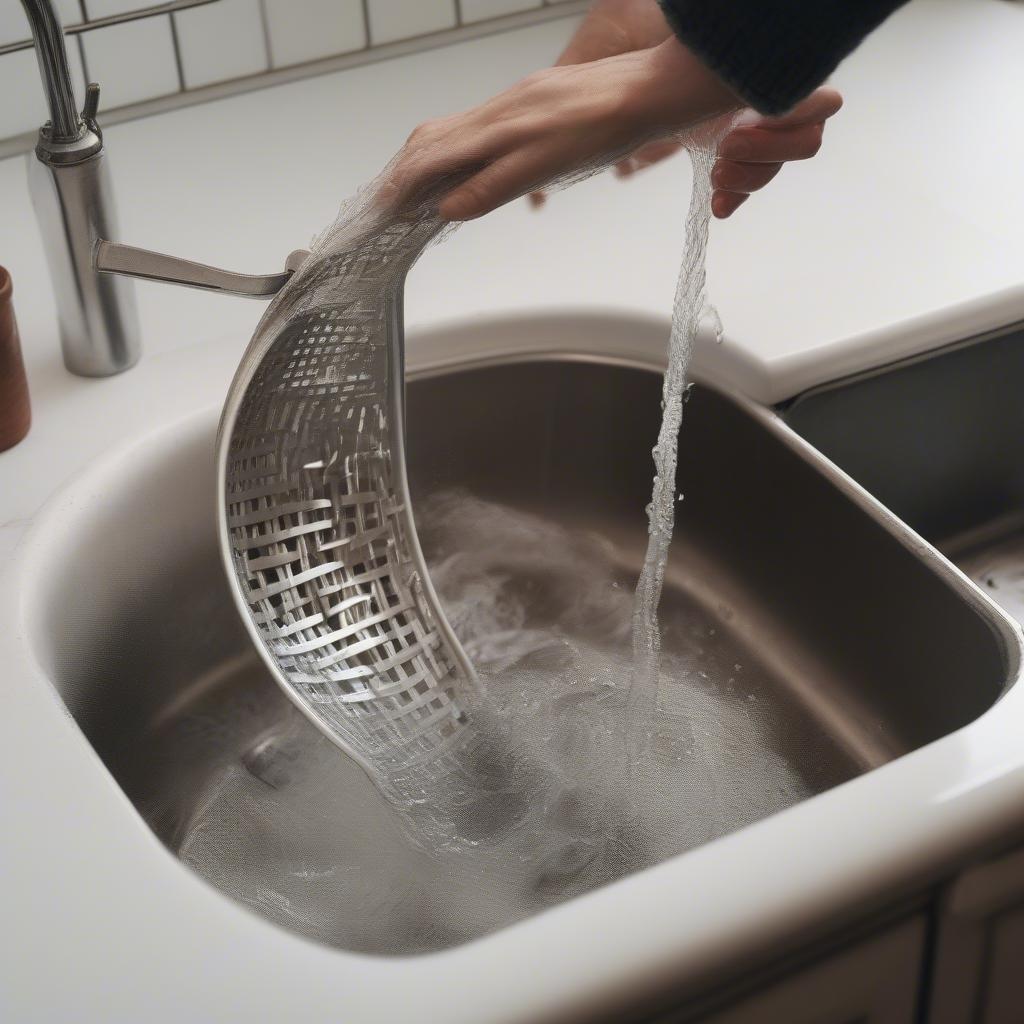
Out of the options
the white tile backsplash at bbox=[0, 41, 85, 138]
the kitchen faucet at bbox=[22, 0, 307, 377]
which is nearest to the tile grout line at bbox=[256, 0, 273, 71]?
the white tile backsplash at bbox=[0, 41, 85, 138]

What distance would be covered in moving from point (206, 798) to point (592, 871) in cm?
24

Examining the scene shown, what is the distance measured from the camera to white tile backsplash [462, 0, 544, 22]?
1.18 metres

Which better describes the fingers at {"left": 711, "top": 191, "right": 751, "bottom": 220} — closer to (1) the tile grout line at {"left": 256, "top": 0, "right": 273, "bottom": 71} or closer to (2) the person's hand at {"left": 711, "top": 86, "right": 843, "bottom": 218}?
(2) the person's hand at {"left": 711, "top": 86, "right": 843, "bottom": 218}

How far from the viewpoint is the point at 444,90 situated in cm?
110

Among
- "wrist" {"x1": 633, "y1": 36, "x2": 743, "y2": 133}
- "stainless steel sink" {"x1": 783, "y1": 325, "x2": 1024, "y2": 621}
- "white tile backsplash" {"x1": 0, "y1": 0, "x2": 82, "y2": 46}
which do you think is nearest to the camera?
"wrist" {"x1": 633, "y1": 36, "x2": 743, "y2": 133}

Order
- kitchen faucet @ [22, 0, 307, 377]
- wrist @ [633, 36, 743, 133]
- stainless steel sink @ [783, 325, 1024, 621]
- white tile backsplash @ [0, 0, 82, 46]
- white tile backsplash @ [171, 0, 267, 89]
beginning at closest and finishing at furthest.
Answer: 1. wrist @ [633, 36, 743, 133]
2. kitchen faucet @ [22, 0, 307, 377]
3. stainless steel sink @ [783, 325, 1024, 621]
4. white tile backsplash @ [0, 0, 82, 46]
5. white tile backsplash @ [171, 0, 267, 89]

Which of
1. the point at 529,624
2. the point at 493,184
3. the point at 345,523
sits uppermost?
the point at 493,184

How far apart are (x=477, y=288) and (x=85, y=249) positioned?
0.26m

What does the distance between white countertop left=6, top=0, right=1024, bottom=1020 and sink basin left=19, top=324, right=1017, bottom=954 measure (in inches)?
1.7

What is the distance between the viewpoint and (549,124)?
22.5 inches

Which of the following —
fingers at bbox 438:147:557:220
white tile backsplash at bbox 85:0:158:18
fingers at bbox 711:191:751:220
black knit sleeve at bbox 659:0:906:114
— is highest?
black knit sleeve at bbox 659:0:906:114

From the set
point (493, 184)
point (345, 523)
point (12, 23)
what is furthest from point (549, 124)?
point (12, 23)

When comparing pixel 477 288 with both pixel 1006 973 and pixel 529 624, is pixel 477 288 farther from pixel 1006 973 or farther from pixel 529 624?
pixel 1006 973

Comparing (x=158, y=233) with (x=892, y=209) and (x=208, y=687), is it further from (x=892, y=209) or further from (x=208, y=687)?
(x=892, y=209)
